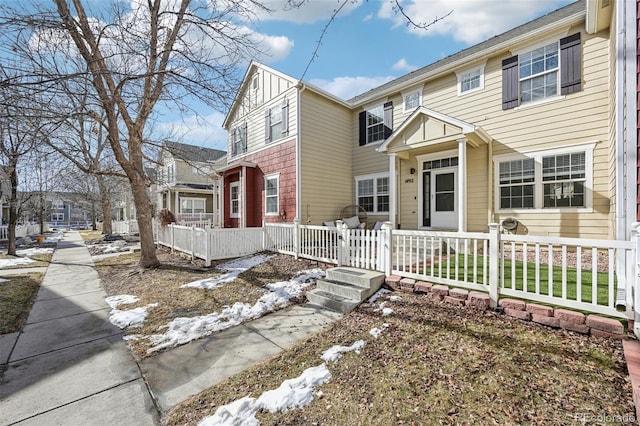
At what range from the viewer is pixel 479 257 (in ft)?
20.5

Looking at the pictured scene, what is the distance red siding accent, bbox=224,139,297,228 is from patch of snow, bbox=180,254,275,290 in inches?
86.3

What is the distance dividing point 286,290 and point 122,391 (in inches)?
119

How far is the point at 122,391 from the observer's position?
2686 millimetres

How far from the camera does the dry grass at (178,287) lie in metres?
4.55

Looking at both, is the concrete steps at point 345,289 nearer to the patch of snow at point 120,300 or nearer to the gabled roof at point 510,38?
the patch of snow at point 120,300

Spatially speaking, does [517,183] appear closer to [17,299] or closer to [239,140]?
[239,140]

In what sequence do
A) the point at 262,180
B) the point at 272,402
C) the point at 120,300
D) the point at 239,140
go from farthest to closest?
1. the point at 239,140
2. the point at 262,180
3. the point at 120,300
4. the point at 272,402

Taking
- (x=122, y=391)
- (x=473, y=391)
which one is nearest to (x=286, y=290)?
(x=122, y=391)

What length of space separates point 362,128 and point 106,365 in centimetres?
1012

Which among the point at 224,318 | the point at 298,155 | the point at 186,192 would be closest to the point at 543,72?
the point at 298,155

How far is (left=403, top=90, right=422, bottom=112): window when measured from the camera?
9289 mm

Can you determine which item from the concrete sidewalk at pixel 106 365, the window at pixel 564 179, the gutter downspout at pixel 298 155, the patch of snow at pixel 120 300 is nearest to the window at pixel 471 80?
the window at pixel 564 179

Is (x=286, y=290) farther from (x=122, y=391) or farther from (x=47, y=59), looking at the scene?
(x=47, y=59)

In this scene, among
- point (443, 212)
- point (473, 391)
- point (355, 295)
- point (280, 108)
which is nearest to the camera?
point (473, 391)
